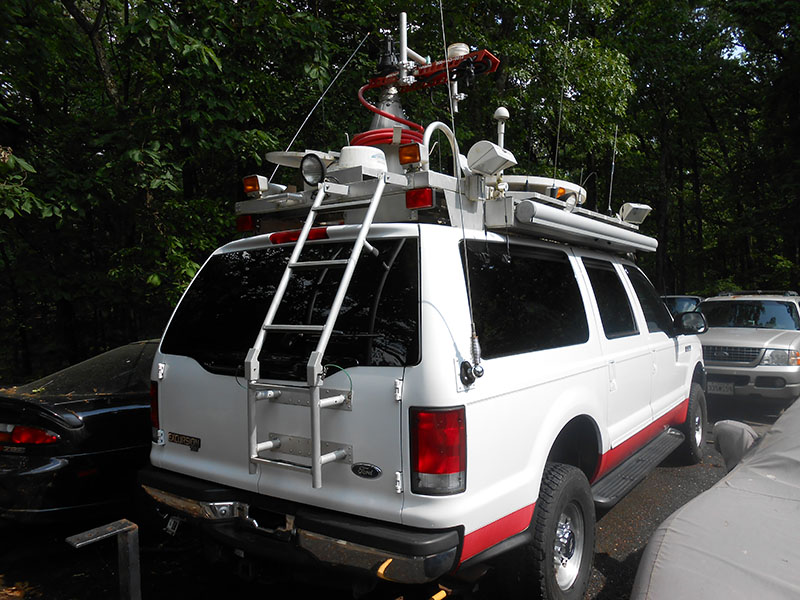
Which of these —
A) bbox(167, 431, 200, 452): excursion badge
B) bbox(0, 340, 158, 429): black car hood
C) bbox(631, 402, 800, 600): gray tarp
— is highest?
bbox(0, 340, 158, 429): black car hood

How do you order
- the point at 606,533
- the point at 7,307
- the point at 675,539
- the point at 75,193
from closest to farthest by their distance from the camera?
1. the point at 675,539
2. the point at 606,533
3. the point at 75,193
4. the point at 7,307

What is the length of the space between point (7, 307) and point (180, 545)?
8.45 meters

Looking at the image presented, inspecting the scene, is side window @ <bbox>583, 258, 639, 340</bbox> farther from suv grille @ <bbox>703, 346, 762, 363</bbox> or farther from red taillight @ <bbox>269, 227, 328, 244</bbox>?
suv grille @ <bbox>703, 346, 762, 363</bbox>

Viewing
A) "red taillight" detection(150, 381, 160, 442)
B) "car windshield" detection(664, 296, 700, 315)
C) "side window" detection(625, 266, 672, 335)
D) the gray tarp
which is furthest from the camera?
"car windshield" detection(664, 296, 700, 315)

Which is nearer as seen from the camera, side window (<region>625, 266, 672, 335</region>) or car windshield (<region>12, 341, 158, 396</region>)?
car windshield (<region>12, 341, 158, 396</region>)

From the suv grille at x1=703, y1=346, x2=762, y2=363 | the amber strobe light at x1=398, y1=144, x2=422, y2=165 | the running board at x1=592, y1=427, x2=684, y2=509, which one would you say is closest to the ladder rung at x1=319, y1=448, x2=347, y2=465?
the amber strobe light at x1=398, y1=144, x2=422, y2=165

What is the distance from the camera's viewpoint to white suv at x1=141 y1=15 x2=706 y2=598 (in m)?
2.29

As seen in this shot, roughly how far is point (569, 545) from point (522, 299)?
1.37 meters

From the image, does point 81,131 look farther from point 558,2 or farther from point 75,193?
point 558,2

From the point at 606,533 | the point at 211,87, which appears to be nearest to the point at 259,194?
the point at 606,533

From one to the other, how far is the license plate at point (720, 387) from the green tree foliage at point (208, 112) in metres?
3.34

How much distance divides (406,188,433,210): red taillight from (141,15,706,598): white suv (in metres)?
0.01

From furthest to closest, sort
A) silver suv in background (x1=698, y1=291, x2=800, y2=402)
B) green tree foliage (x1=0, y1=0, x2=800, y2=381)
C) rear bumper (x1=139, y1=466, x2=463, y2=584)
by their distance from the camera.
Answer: silver suv in background (x1=698, y1=291, x2=800, y2=402) → green tree foliage (x1=0, y1=0, x2=800, y2=381) → rear bumper (x1=139, y1=466, x2=463, y2=584)

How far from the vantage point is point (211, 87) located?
6.54 meters
